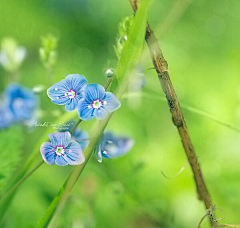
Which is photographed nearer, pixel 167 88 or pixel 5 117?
pixel 167 88

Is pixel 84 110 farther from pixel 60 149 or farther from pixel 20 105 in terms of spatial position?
pixel 20 105

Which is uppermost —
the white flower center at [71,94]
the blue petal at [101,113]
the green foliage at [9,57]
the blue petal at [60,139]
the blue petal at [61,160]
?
the green foliage at [9,57]

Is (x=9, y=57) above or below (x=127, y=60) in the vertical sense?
above

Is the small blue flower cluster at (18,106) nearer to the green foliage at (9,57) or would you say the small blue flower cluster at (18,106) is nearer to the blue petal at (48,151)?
the green foliage at (9,57)

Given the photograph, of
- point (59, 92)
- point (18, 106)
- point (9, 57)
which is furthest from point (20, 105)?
point (59, 92)

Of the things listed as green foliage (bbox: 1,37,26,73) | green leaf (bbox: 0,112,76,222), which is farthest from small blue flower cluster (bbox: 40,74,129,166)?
green foliage (bbox: 1,37,26,73)

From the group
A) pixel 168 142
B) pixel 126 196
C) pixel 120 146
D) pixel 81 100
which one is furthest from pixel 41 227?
A: pixel 168 142

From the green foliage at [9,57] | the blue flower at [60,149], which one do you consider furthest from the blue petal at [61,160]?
the green foliage at [9,57]

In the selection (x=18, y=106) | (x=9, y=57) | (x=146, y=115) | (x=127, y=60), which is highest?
(x=146, y=115)
